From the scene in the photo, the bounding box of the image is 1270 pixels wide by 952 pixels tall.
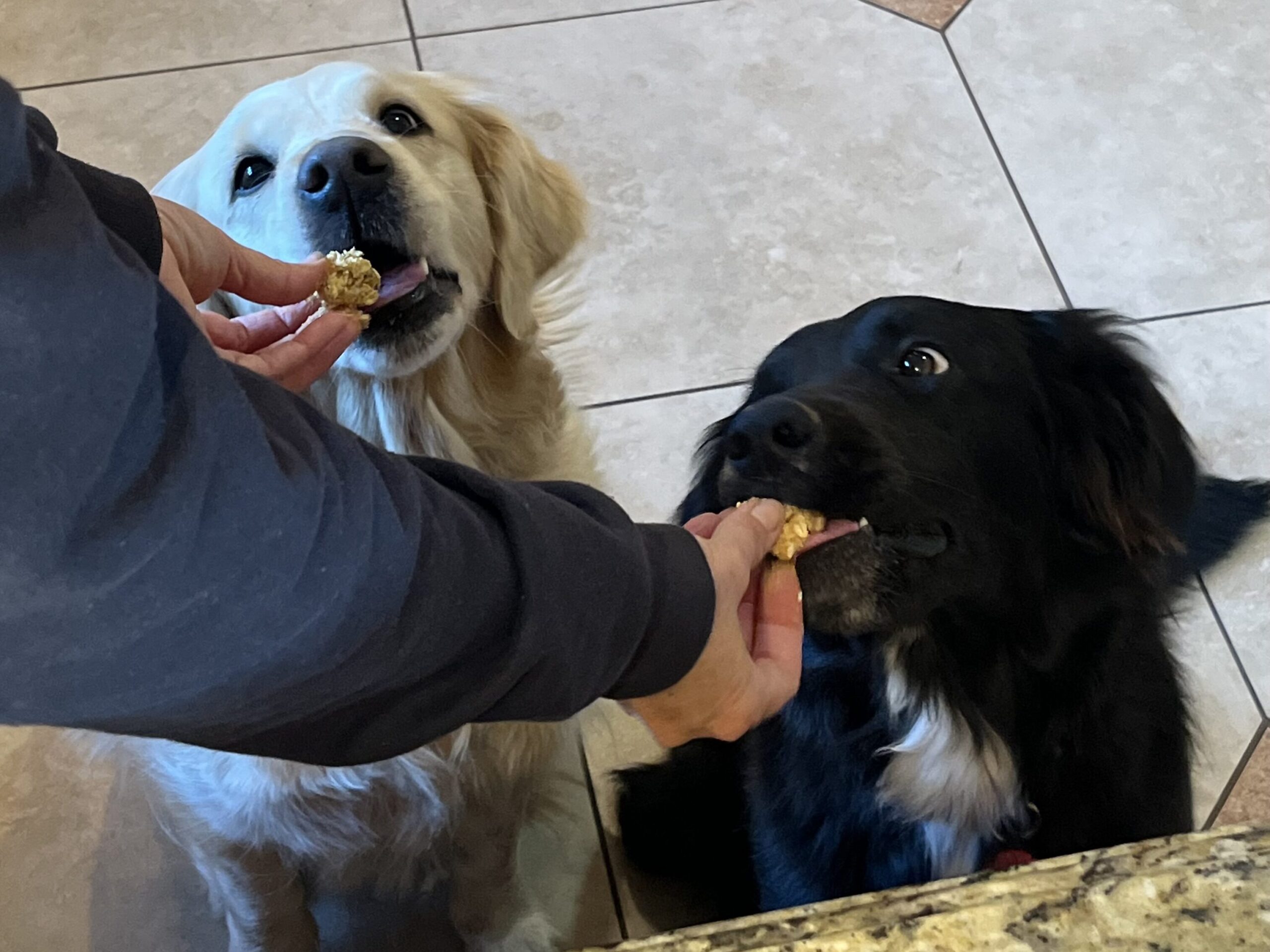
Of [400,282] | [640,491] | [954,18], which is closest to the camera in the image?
[400,282]

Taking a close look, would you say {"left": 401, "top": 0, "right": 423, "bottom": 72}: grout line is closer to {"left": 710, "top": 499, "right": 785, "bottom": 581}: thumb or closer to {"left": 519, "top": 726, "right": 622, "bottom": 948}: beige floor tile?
{"left": 519, "top": 726, "right": 622, "bottom": 948}: beige floor tile

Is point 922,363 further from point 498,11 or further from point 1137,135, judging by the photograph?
point 498,11

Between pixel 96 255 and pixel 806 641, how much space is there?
773mm

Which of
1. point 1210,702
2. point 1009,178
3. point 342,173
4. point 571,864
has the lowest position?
point 571,864

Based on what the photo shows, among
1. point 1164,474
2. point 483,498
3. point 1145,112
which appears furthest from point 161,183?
point 1145,112

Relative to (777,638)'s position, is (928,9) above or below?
below

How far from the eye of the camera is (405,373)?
114 cm

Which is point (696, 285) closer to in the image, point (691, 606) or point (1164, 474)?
point (1164, 474)

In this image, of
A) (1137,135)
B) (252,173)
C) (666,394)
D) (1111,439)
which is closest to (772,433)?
(1111,439)

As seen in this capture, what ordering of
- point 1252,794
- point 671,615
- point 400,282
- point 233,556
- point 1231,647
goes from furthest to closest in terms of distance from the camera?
point 1231,647, point 1252,794, point 400,282, point 671,615, point 233,556

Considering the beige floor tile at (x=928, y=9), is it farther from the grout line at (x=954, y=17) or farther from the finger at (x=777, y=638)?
the finger at (x=777, y=638)

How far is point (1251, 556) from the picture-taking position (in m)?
1.65

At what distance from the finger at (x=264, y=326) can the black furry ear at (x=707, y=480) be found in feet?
1.28

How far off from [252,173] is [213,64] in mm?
1232
